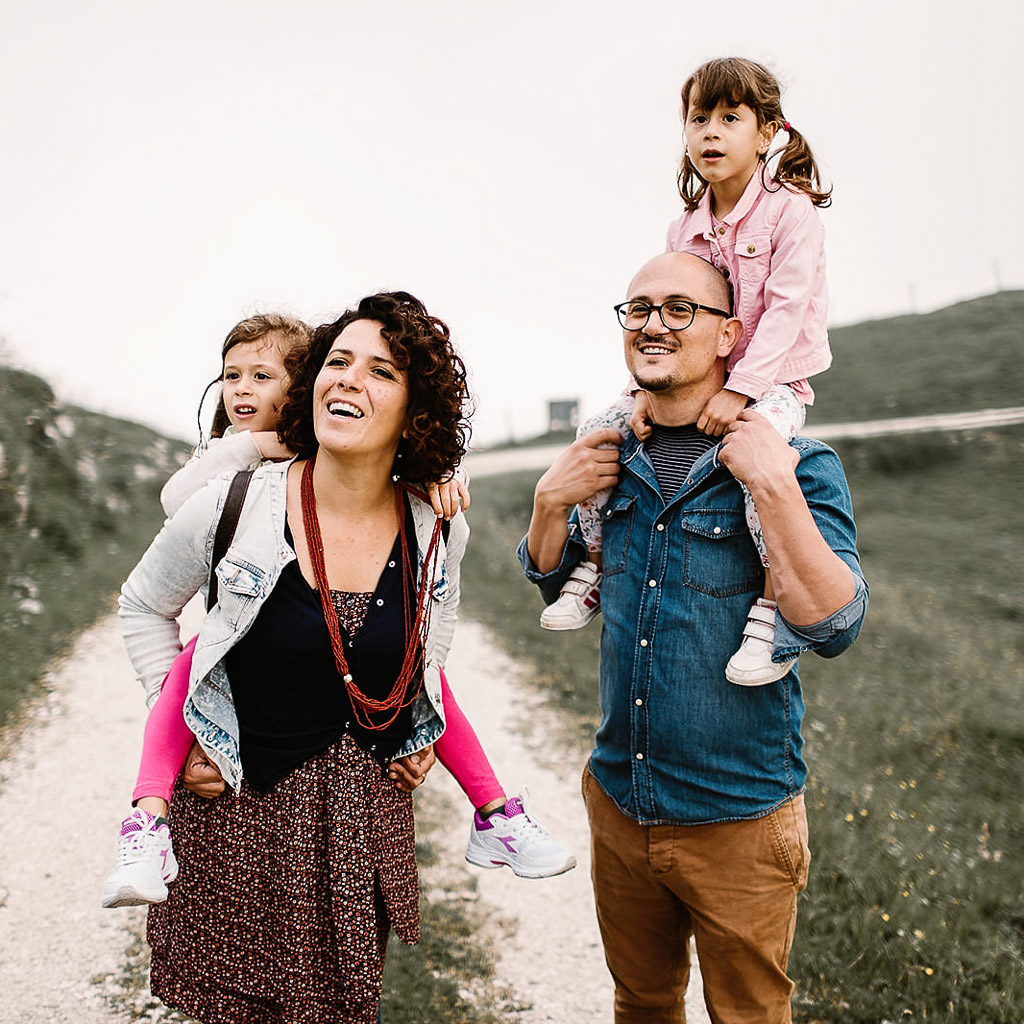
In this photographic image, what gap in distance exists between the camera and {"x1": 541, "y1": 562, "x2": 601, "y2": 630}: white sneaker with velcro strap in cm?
316

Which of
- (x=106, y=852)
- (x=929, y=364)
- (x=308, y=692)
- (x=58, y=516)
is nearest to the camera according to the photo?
(x=308, y=692)

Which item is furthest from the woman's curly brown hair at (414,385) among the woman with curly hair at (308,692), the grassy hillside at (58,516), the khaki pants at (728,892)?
the grassy hillside at (58,516)

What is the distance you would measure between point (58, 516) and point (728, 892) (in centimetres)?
1297

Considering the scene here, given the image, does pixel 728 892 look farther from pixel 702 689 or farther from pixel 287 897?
pixel 287 897

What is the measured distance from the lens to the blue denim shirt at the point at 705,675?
2680mm

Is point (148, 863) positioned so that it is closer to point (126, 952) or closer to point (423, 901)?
point (126, 952)

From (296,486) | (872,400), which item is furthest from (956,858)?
(872,400)

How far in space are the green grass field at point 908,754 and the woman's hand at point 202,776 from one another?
3.36 m

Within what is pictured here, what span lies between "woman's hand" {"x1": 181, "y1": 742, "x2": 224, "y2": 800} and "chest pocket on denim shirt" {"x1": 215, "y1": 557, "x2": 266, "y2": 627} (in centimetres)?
43

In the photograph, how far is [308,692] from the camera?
262 centimetres

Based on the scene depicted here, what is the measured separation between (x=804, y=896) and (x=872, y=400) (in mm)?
30256

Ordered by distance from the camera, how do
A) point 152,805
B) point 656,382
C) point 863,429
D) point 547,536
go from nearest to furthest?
point 152,805 → point 656,382 → point 547,536 → point 863,429

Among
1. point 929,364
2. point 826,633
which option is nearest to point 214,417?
point 826,633

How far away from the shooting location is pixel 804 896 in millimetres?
5297
